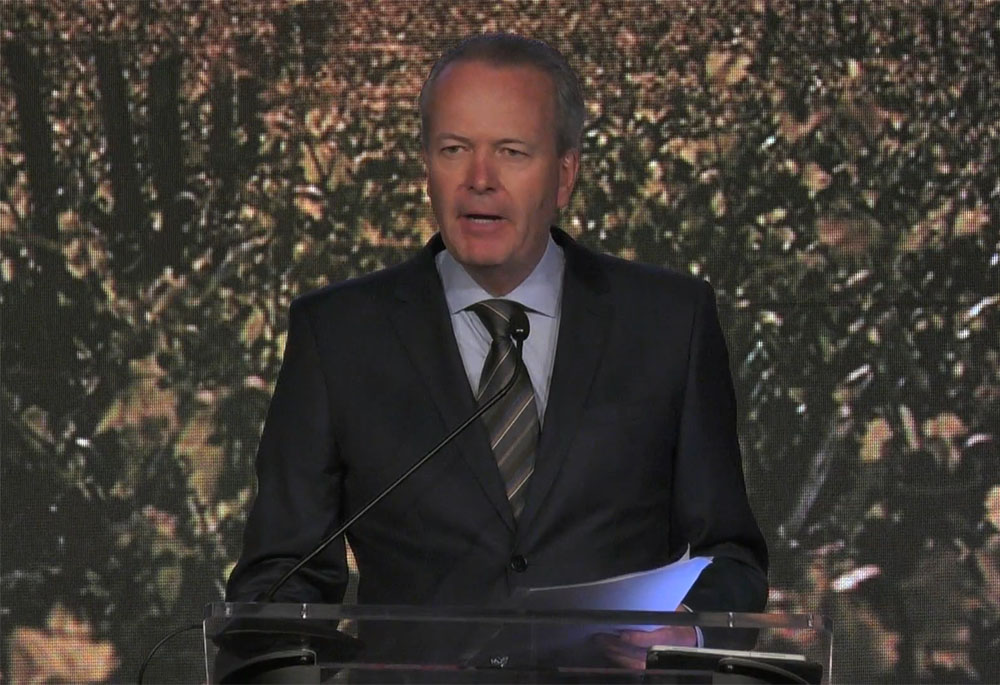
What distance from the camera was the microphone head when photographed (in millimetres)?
1769

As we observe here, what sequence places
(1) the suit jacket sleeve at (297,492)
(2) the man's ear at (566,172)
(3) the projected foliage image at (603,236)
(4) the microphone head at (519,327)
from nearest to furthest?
1. (4) the microphone head at (519,327)
2. (1) the suit jacket sleeve at (297,492)
3. (2) the man's ear at (566,172)
4. (3) the projected foliage image at (603,236)

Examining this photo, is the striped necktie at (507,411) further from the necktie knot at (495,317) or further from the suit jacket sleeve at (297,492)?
the suit jacket sleeve at (297,492)

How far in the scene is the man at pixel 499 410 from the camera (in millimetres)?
1996

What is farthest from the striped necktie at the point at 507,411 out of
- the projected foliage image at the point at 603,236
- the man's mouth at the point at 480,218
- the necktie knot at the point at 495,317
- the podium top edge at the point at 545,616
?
the projected foliage image at the point at 603,236

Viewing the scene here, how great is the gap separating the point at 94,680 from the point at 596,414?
5.12ft

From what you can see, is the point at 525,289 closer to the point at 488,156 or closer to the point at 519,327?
the point at 488,156

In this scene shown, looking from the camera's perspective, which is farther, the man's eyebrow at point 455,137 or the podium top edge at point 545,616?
the man's eyebrow at point 455,137

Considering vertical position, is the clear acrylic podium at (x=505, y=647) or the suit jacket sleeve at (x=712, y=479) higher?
the suit jacket sleeve at (x=712, y=479)

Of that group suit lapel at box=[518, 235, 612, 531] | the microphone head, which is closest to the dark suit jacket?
suit lapel at box=[518, 235, 612, 531]

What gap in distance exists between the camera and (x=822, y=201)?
3.09 metres

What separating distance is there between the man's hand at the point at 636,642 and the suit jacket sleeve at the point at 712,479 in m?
0.51

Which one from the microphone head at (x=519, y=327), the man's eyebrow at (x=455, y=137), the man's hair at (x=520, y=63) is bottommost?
the microphone head at (x=519, y=327)

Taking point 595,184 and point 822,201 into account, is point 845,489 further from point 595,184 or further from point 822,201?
point 595,184

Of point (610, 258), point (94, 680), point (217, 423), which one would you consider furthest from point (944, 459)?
point (94, 680)
